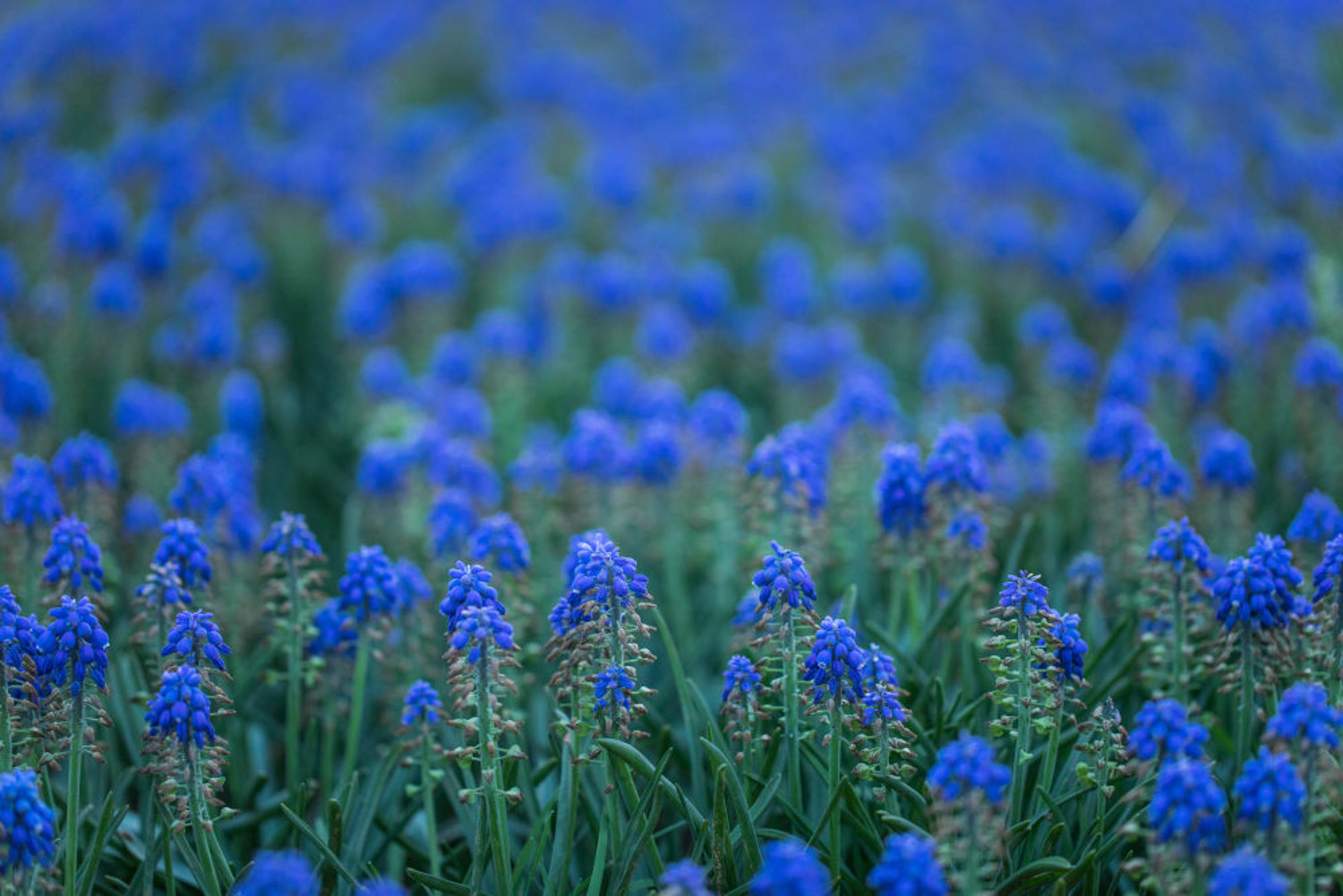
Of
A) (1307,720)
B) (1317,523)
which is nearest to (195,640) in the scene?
(1307,720)

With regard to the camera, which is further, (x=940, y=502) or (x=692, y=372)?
(x=692, y=372)

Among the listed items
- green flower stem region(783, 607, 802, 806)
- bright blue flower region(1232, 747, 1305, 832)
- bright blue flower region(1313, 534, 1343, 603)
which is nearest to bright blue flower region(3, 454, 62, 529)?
green flower stem region(783, 607, 802, 806)

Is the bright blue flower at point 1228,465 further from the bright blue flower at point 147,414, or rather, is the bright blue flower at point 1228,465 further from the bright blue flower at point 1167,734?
the bright blue flower at point 147,414

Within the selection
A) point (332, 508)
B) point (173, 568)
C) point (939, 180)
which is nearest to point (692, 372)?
point (332, 508)

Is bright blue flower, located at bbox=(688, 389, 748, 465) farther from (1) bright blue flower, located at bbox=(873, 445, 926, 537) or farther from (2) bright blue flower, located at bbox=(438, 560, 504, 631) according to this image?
(2) bright blue flower, located at bbox=(438, 560, 504, 631)

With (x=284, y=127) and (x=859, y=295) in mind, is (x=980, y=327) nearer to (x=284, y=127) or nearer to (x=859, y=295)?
(x=859, y=295)

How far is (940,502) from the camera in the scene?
5.59 meters

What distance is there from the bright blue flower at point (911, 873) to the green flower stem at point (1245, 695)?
1.81 m

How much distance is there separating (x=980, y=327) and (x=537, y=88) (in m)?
8.07

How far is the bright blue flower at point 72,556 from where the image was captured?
4.60 m

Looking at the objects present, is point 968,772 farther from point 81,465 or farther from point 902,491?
point 81,465

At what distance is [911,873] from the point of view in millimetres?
3152

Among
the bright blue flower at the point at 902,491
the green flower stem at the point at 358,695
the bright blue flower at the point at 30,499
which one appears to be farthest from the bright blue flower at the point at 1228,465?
the bright blue flower at the point at 30,499

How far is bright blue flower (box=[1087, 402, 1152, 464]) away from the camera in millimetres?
6680
